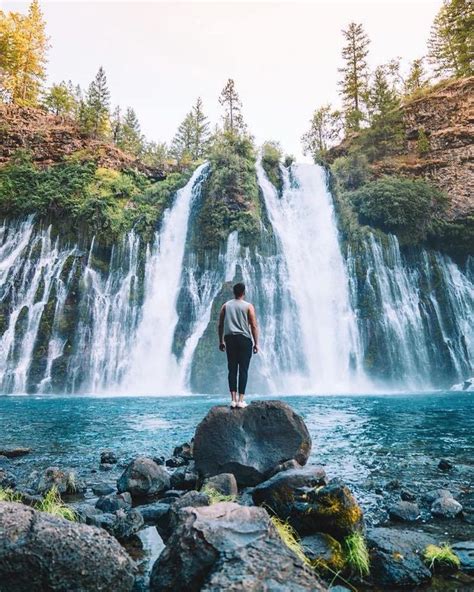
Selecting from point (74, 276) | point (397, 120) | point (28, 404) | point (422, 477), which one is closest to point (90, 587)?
point (422, 477)

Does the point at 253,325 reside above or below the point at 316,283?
below

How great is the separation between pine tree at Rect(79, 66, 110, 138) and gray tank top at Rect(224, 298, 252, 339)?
3914cm

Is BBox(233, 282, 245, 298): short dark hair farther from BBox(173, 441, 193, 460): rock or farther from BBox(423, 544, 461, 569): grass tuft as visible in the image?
BBox(423, 544, 461, 569): grass tuft

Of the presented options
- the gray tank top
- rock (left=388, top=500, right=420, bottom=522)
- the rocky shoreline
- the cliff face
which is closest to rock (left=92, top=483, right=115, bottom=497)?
the rocky shoreline

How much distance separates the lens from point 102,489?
618 centimetres

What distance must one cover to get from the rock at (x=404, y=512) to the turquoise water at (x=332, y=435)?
8.2 inches

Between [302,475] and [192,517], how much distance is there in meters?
2.05

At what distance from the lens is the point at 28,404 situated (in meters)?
18.8

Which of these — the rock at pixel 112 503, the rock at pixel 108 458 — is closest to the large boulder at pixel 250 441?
the rock at pixel 112 503

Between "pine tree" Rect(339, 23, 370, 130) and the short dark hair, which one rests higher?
"pine tree" Rect(339, 23, 370, 130)

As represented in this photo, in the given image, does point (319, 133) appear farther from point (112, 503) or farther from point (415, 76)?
point (112, 503)

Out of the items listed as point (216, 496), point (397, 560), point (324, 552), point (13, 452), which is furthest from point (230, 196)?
point (397, 560)

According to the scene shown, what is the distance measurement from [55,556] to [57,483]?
11.9 feet

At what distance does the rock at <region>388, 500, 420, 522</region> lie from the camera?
5059mm
